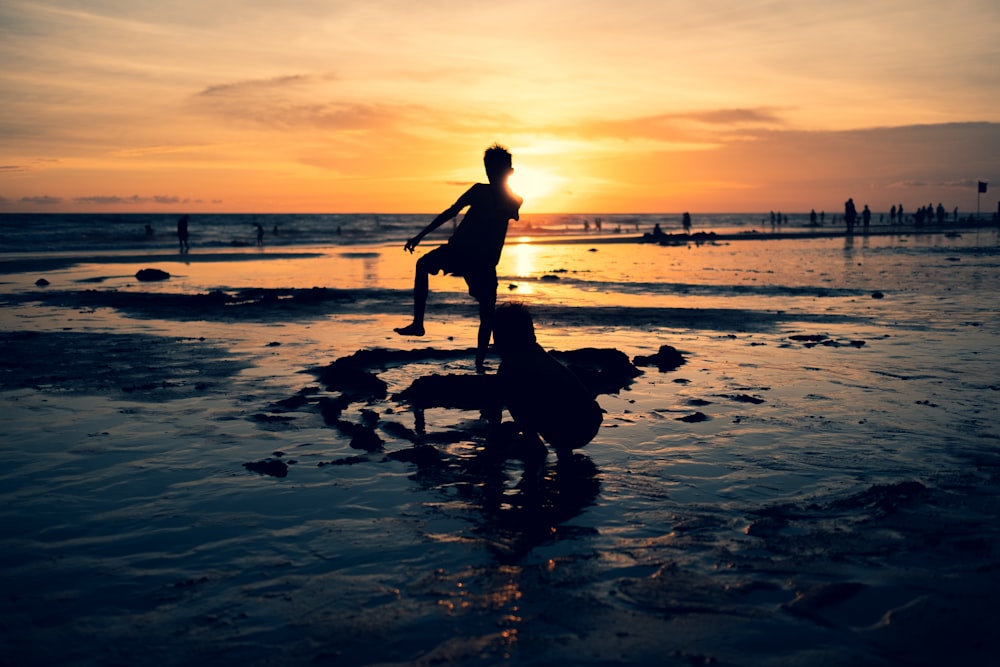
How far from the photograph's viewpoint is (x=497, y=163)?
803 cm

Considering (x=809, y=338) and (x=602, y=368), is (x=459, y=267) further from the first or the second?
(x=809, y=338)

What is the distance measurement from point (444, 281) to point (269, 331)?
1295cm

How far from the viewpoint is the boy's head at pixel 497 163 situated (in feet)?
26.2

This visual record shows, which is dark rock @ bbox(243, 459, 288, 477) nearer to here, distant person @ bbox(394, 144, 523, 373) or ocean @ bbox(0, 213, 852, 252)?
distant person @ bbox(394, 144, 523, 373)

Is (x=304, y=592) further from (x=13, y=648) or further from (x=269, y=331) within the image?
(x=269, y=331)

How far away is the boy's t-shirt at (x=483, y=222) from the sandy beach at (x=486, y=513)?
159 cm

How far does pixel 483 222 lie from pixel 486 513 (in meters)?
4.12

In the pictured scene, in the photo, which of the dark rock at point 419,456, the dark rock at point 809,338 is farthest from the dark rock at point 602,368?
the dark rock at point 809,338

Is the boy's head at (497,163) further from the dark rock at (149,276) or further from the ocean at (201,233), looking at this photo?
the ocean at (201,233)

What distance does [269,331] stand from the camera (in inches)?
542

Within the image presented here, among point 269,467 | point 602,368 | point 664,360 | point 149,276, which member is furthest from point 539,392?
point 149,276

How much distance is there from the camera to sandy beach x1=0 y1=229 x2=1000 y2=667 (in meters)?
3.24

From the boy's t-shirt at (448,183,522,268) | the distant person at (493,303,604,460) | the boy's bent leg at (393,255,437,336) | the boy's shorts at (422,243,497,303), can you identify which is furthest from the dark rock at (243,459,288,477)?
the boy's t-shirt at (448,183,522,268)

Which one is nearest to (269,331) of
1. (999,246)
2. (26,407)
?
(26,407)
